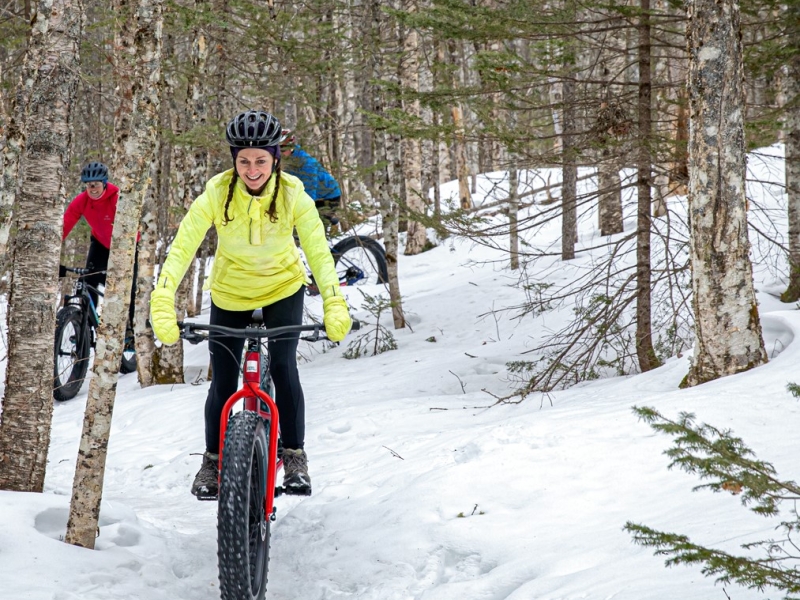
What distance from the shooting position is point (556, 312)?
10.2m

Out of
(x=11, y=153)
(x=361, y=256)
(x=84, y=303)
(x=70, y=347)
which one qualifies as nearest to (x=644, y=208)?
(x=361, y=256)

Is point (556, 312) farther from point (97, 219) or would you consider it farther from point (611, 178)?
point (97, 219)

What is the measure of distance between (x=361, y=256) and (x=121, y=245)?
8006 mm

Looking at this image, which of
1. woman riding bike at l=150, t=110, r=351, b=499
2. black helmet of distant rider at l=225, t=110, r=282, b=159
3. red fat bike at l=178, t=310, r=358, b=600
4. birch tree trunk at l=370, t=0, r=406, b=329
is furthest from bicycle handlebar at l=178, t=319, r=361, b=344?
birch tree trunk at l=370, t=0, r=406, b=329

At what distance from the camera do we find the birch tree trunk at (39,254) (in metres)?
4.58

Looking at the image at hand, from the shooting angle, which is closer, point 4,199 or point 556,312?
point 4,199

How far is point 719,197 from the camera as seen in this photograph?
5.45 metres

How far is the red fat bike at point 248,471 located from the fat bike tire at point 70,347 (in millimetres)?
6312

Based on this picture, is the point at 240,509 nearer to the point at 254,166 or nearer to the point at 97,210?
the point at 254,166

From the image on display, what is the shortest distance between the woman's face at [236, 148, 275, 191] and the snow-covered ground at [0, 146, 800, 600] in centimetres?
218

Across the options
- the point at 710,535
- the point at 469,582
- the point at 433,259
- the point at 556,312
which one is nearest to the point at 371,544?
the point at 469,582

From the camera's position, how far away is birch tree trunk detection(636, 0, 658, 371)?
712cm

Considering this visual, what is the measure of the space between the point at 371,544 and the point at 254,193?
2184mm

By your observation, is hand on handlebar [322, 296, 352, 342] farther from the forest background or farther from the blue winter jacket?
the blue winter jacket
